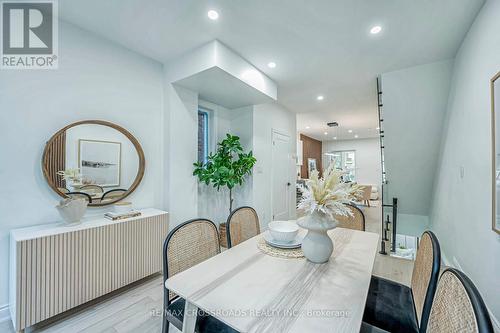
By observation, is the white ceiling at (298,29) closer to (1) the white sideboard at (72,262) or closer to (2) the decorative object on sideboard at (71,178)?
(2) the decorative object on sideboard at (71,178)

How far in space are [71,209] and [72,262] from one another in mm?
466

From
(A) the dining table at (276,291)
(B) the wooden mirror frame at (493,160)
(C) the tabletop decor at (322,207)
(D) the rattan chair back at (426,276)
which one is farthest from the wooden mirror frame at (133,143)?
(B) the wooden mirror frame at (493,160)

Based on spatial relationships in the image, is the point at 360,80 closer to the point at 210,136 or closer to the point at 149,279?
the point at 210,136

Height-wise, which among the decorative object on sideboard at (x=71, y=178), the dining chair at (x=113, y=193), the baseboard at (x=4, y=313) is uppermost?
the decorative object on sideboard at (x=71, y=178)

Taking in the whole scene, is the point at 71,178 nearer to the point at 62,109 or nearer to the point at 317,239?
the point at 62,109

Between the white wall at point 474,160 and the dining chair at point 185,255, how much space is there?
2109 millimetres

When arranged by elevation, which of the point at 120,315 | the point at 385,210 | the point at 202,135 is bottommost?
the point at 120,315

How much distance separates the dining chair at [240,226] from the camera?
178 cm

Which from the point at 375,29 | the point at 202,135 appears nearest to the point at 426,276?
the point at 375,29

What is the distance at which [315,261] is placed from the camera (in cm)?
131

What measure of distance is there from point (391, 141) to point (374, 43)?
1.83 m

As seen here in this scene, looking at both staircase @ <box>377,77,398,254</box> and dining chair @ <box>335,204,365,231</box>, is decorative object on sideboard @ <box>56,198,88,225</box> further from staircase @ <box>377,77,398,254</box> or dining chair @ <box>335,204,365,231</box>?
staircase @ <box>377,77,398,254</box>

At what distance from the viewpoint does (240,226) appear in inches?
75.5

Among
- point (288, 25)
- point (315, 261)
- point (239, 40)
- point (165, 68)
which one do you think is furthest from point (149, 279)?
point (288, 25)
